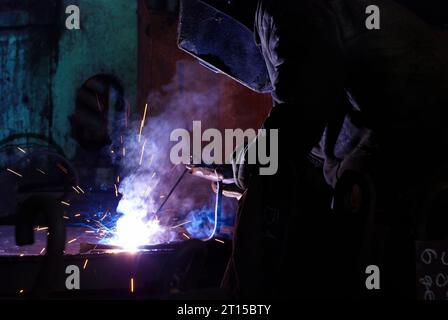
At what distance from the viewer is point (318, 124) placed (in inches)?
89.6

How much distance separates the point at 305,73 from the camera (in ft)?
7.31

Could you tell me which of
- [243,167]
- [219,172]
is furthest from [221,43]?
[243,167]

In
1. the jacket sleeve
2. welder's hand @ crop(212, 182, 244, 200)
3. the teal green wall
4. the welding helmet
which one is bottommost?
welder's hand @ crop(212, 182, 244, 200)

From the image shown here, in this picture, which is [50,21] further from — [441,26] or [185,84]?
[441,26]

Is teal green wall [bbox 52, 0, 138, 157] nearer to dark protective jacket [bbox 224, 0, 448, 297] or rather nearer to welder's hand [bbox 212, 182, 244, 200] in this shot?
welder's hand [bbox 212, 182, 244, 200]

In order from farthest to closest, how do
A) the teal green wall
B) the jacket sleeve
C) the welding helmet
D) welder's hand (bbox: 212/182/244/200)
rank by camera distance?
1. the teal green wall
2. the welding helmet
3. welder's hand (bbox: 212/182/244/200)
4. the jacket sleeve

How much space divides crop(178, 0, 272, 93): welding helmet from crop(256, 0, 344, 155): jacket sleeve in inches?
43.4

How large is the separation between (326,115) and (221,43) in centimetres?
172

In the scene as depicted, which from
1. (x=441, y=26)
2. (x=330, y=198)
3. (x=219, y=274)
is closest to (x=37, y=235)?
(x=219, y=274)

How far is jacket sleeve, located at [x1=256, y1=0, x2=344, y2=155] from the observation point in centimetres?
223

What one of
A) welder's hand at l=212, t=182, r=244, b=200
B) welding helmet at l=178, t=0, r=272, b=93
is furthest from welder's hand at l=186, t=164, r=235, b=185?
welding helmet at l=178, t=0, r=272, b=93

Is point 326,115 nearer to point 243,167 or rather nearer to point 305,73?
point 305,73

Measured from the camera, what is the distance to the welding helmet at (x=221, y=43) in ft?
11.6

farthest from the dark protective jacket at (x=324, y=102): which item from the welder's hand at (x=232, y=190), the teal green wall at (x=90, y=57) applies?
the teal green wall at (x=90, y=57)
